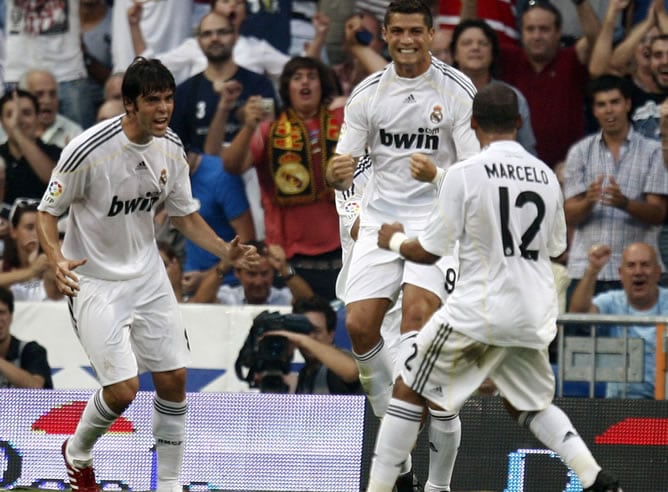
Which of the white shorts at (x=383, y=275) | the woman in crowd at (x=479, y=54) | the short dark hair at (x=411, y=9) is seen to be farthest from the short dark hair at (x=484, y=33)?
the white shorts at (x=383, y=275)

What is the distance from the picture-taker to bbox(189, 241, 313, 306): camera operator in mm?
11945

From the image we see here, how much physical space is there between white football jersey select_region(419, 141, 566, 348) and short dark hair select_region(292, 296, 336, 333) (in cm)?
402

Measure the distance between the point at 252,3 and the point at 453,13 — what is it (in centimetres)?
187

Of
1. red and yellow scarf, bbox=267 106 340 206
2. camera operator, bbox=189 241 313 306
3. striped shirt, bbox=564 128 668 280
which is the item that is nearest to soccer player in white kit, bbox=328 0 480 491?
camera operator, bbox=189 241 313 306

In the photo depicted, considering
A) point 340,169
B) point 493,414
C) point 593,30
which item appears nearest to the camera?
point 340,169

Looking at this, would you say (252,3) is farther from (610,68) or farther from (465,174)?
(465,174)

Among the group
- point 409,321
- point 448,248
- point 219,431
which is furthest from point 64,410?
point 448,248

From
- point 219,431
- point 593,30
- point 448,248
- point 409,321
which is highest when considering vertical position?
point 593,30

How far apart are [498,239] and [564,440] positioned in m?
1.13

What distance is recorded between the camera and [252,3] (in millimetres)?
13266

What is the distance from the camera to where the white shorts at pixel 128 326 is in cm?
834

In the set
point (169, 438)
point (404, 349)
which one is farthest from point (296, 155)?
point (404, 349)

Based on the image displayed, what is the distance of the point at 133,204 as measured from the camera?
8492mm

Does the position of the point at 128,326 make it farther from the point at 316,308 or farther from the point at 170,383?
the point at 316,308
